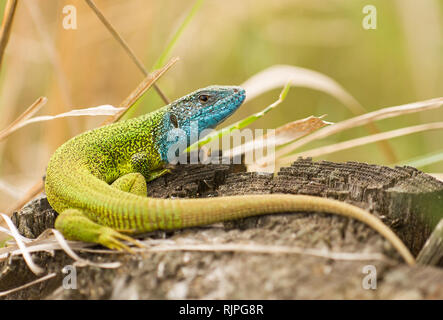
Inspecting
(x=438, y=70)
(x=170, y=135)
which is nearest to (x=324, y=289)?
(x=170, y=135)

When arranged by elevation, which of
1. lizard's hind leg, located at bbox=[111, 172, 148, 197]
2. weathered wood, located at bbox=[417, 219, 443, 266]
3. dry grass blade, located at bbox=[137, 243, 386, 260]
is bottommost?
weathered wood, located at bbox=[417, 219, 443, 266]

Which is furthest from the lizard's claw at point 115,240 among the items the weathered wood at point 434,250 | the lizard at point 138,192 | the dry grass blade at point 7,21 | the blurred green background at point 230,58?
the blurred green background at point 230,58

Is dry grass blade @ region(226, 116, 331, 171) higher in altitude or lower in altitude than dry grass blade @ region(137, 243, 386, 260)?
higher

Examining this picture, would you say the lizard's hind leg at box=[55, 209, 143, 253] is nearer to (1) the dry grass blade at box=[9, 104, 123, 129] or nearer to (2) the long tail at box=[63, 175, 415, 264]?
(2) the long tail at box=[63, 175, 415, 264]

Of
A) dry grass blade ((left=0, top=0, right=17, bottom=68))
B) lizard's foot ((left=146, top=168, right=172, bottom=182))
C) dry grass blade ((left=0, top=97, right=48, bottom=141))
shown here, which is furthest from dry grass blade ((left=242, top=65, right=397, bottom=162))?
dry grass blade ((left=0, top=0, right=17, bottom=68))
